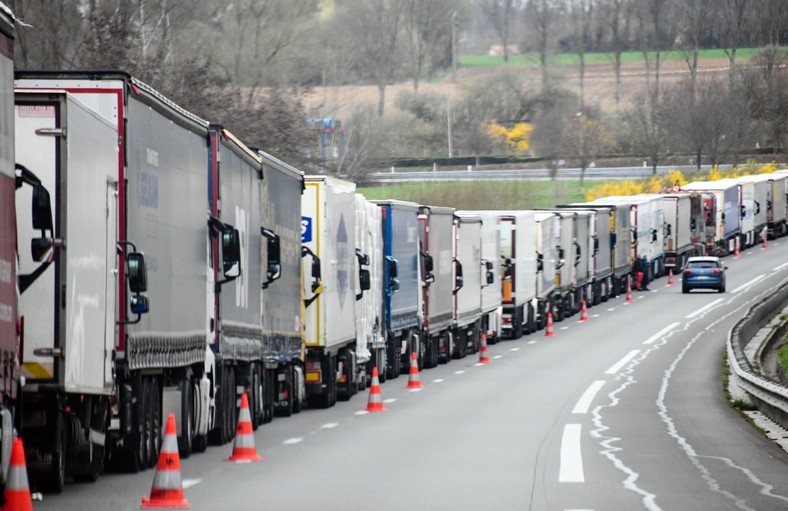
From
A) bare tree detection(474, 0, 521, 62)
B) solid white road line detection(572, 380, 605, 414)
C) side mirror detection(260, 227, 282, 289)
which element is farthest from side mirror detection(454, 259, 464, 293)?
bare tree detection(474, 0, 521, 62)

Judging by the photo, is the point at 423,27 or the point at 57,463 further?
the point at 423,27

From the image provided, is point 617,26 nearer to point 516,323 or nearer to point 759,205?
point 759,205

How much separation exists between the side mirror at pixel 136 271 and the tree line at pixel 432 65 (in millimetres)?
26690

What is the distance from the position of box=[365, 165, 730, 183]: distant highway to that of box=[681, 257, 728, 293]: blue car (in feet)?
Result: 102

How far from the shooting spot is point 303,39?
61.4 meters

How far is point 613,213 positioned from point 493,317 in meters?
18.5

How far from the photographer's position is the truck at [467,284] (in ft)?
131

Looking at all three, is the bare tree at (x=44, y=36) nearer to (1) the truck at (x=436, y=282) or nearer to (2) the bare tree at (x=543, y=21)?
(1) the truck at (x=436, y=282)

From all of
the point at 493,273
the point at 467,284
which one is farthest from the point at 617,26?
the point at 467,284

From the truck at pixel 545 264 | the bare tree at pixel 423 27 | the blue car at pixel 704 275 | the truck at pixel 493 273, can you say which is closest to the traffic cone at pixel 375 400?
the truck at pixel 493 273

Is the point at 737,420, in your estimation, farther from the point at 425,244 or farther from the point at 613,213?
the point at 613,213

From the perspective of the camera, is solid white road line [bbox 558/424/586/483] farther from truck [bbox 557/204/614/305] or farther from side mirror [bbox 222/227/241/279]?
truck [bbox 557/204/614/305]

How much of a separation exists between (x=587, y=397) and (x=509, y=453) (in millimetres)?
10072

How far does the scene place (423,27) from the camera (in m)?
135
